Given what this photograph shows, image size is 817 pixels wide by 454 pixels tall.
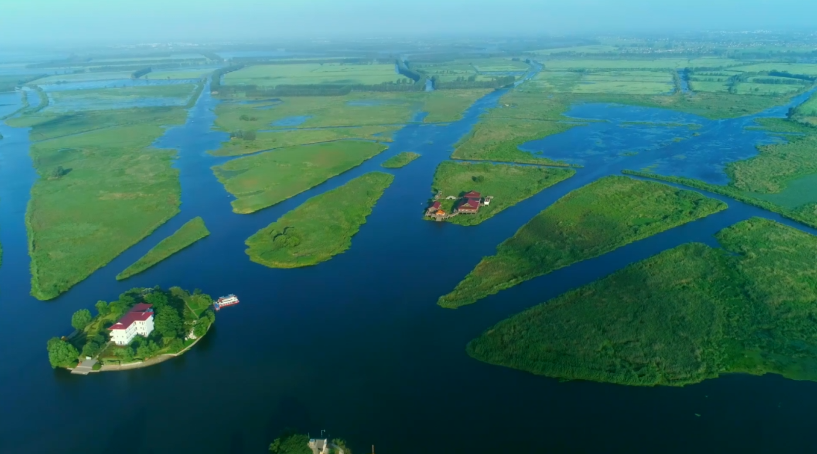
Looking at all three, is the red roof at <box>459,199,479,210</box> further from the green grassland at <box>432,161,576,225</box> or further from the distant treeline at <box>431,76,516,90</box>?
the distant treeline at <box>431,76,516,90</box>

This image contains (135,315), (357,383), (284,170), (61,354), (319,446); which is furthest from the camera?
(284,170)

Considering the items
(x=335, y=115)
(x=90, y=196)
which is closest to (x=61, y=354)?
(x=90, y=196)

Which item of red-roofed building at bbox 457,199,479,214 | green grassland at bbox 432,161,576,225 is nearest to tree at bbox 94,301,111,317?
green grassland at bbox 432,161,576,225

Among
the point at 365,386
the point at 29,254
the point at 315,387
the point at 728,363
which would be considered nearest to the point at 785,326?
the point at 728,363

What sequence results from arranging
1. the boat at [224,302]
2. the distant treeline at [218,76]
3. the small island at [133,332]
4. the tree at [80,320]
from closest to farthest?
the small island at [133,332]
the tree at [80,320]
the boat at [224,302]
the distant treeline at [218,76]

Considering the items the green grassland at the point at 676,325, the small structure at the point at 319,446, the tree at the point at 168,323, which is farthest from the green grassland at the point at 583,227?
the tree at the point at 168,323

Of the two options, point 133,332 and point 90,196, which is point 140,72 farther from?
point 133,332

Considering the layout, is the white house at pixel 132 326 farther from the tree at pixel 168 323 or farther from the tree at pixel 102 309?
the tree at pixel 102 309
